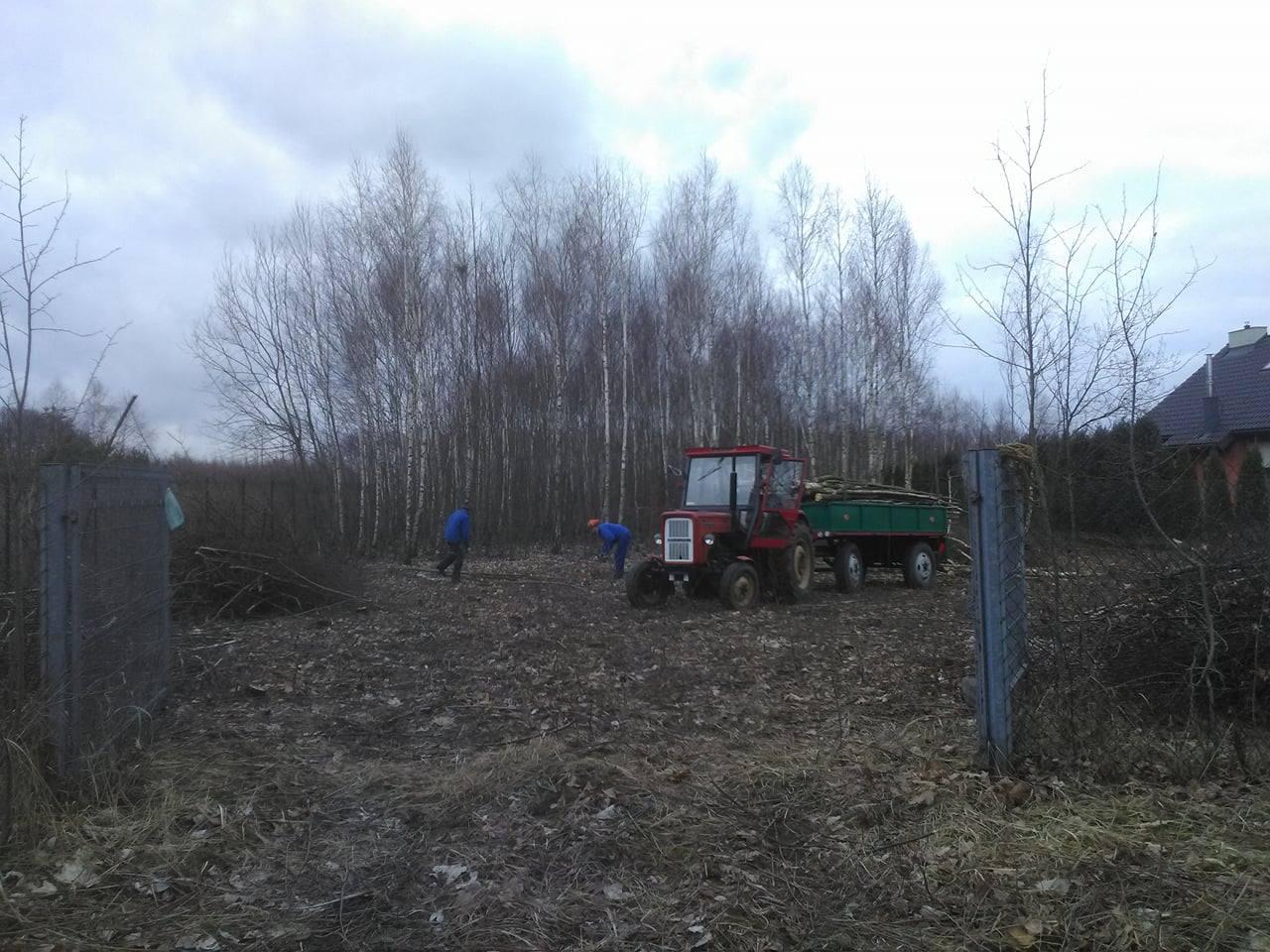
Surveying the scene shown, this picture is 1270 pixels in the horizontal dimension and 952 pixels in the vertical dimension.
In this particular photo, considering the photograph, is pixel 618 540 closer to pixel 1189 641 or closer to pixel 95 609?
pixel 1189 641

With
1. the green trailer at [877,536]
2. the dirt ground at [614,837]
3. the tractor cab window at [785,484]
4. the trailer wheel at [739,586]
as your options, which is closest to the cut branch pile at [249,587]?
the dirt ground at [614,837]

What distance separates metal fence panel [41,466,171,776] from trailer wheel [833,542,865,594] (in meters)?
11.9

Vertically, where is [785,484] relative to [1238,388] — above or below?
below

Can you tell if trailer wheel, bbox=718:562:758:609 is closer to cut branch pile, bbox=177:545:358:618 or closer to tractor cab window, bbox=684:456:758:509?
tractor cab window, bbox=684:456:758:509

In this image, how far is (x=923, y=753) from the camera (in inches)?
224

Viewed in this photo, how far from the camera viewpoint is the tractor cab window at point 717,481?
1402 centimetres

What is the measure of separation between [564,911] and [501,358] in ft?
86.7

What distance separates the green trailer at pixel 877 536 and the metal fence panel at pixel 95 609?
36.1 ft

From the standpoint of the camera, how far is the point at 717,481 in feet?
46.8

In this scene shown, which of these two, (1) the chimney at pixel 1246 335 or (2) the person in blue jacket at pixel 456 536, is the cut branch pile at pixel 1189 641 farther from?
(1) the chimney at pixel 1246 335

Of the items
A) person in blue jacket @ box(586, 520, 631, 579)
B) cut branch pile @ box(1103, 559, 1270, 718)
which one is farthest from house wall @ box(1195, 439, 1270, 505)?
person in blue jacket @ box(586, 520, 631, 579)

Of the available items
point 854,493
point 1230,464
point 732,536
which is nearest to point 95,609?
point 1230,464

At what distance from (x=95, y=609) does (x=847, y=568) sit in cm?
1304

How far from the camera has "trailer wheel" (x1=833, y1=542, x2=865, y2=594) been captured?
16344 millimetres
